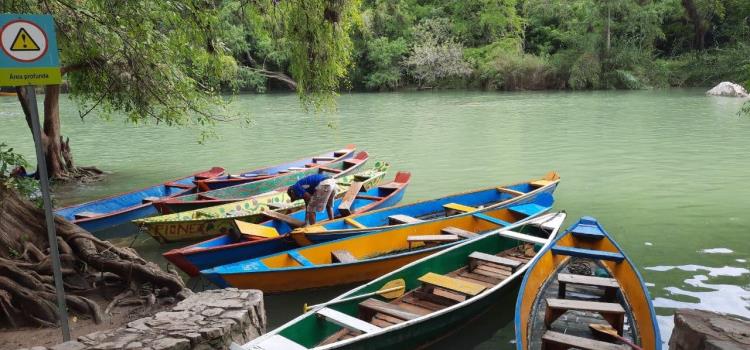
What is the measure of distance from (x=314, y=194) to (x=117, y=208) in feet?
13.9

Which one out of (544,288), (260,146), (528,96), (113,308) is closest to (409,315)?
(544,288)

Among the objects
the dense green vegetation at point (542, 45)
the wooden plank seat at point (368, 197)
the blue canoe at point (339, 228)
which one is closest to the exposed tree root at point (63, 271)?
the blue canoe at point (339, 228)

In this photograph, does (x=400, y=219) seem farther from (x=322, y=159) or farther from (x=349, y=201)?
(x=322, y=159)

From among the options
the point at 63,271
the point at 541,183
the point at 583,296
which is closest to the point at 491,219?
the point at 541,183

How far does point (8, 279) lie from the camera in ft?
17.9

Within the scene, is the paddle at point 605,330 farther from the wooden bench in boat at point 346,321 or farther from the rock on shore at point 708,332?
the wooden bench in boat at point 346,321

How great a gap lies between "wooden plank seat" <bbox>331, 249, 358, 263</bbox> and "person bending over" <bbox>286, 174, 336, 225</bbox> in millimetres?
1389

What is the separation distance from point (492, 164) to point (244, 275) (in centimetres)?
1033

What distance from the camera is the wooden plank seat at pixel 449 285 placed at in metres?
5.70

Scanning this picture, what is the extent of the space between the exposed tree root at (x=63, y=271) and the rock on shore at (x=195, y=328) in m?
1.97

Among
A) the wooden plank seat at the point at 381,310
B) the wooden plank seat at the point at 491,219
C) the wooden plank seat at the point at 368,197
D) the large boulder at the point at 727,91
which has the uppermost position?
the large boulder at the point at 727,91

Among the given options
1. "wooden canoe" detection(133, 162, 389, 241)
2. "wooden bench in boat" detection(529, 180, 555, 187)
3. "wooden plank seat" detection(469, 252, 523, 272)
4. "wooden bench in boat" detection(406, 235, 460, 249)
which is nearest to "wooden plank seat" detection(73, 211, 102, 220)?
"wooden canoe" detection(133, 162, 389, 241)

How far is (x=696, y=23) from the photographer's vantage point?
39812 mm

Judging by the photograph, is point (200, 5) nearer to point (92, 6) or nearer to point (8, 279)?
point (92, 6)
